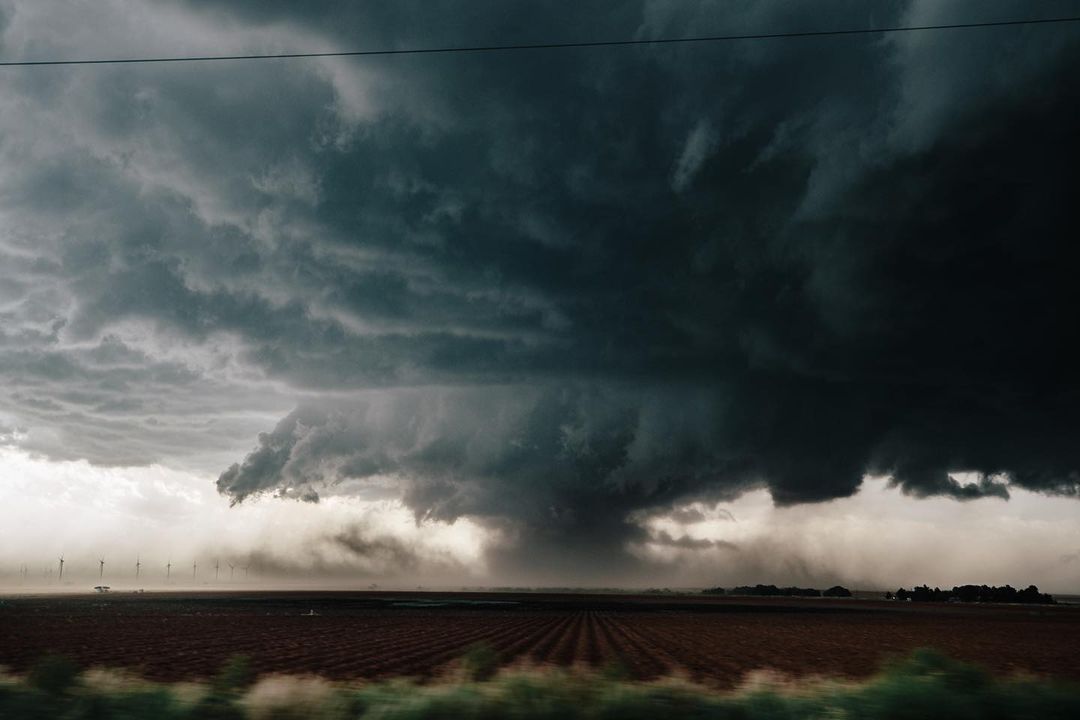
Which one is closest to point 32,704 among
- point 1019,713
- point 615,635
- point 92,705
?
point 92,705

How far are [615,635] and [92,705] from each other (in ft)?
245

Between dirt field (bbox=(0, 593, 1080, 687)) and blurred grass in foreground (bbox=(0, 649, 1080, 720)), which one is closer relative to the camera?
blurred grass in foreground (bbox=(0, 649, 1080, 720))

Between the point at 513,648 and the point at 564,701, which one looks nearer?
the point at 564,701

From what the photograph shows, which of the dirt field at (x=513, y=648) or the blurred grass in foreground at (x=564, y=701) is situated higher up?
the blurred grass in foreground at (x=564, y=701)

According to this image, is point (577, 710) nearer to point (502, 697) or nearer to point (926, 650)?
point (502, 697)

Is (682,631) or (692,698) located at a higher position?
(692,698)

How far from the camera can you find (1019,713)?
9578mm

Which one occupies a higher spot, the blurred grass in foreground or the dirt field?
the blurred grass in foreground

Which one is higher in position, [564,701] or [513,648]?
[564,701]

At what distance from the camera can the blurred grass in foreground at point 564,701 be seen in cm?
954

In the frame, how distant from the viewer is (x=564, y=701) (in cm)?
984

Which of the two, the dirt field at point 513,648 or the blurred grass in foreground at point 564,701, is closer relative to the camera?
the blurred grass in foreground at point 564,701

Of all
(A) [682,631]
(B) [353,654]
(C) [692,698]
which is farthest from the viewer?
(A) [682,631]

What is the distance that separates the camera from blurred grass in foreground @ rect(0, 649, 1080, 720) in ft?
31.3
